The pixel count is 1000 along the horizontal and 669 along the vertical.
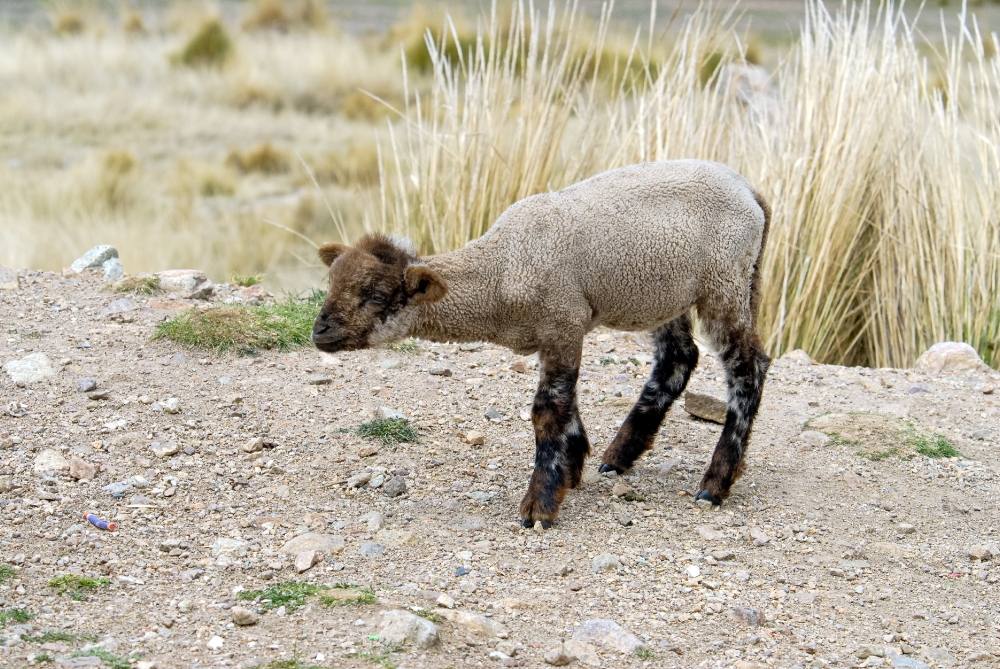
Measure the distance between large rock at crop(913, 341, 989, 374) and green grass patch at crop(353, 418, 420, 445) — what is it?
386 centimetres

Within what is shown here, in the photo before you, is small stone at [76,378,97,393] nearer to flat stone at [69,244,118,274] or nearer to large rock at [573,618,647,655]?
flat stone at [69,244,118,274]

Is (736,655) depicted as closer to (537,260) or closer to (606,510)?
(606,510)

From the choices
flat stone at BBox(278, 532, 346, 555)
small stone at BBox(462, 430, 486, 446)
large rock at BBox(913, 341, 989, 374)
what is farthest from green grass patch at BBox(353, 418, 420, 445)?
large rock at BBox(913, 341, 989, 374)

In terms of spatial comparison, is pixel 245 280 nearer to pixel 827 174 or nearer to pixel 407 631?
pixel 827 174

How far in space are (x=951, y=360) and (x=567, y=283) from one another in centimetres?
395

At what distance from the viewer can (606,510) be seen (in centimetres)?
566

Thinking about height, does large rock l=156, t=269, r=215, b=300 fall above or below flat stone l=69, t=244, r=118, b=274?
above

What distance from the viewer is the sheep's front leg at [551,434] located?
5363 millimetres

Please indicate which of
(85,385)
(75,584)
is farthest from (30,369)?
(75,584)

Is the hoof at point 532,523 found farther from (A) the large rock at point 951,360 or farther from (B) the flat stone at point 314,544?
(A) the large rock at point 951,360

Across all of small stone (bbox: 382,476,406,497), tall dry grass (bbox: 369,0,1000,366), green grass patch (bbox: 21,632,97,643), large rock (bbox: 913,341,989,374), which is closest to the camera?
green grass patch (bbox: 21,632,97,643)

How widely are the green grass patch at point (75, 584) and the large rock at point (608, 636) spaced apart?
1863mm

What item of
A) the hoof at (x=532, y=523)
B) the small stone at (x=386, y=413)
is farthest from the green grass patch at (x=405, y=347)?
the hoof at (x=532, y=523)

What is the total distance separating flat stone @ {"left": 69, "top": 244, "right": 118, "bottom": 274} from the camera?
8.30 meters
